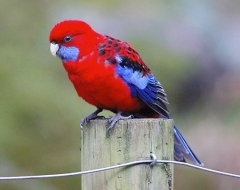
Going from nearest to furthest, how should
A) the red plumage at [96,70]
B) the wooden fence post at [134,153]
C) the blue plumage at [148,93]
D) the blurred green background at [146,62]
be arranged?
1. the wooden fence post at [134,153]
2. the red plumage at [96,70]
3. the blue plumage at [148,93]
4. the blurred green background at [146,62]

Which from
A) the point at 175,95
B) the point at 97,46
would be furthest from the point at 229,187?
the point at 97,46

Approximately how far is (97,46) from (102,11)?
3.48 m

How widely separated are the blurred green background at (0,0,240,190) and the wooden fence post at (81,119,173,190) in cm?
309

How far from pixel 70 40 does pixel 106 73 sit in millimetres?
399

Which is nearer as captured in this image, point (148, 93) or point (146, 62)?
point (148, 93)

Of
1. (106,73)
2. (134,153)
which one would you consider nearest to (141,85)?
(106,73)

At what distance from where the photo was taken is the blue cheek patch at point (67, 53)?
3927mm

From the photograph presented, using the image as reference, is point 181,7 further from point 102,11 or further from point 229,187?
point 229,187

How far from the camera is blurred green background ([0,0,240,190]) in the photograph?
6.00 meters

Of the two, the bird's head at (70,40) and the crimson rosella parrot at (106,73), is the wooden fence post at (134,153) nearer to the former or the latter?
the crimson rosella parrot at (106,73)

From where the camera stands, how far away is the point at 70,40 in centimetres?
398

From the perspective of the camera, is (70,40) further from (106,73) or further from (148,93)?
(148,93)

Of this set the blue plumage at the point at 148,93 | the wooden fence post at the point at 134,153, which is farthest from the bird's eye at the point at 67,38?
the wooden fence post at the point at 134,153

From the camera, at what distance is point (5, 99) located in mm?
6012
